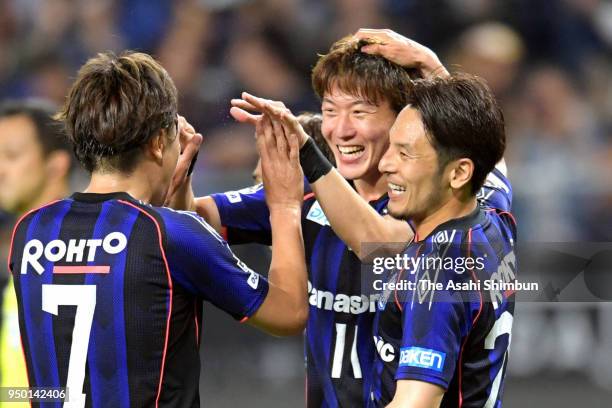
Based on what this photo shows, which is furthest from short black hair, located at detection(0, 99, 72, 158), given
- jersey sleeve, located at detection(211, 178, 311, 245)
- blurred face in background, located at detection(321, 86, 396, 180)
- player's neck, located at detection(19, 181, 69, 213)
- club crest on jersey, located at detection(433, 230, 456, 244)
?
club crest on jersey, located at detection(433, 230, 456, 244)

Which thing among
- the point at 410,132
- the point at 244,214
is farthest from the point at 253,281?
the point at 244,214

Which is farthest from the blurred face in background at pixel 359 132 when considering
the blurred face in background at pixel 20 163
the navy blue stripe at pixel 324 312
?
the blurred face in background at pixel 20 163

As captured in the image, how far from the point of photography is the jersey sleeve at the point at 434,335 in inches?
109

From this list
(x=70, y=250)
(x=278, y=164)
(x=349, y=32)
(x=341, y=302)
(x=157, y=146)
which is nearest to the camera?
→ (x=70, y=250)

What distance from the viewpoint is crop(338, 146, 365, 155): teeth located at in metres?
3.86

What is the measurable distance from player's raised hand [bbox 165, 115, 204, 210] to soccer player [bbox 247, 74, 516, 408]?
1.68ft

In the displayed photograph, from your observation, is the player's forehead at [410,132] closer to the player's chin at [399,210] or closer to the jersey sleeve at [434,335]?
the player's chin at [399,210]

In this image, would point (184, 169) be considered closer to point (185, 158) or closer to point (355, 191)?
point (185, 158)

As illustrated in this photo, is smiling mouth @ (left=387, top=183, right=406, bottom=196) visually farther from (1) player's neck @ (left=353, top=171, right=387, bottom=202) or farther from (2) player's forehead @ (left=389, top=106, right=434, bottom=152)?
(1) player's neck @ (left=353, top=171, right=387, bottom=202)

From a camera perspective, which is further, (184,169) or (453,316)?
(184,169)

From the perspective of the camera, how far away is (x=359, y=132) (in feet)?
12.6

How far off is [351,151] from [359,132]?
89 millimetres

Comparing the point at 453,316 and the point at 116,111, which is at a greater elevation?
the point at 116,111

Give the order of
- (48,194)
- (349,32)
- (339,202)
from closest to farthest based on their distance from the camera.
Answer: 1. (339,202)
2. (48,194)
3. (349,32)
